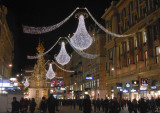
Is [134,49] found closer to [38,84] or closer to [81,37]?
[81,37]

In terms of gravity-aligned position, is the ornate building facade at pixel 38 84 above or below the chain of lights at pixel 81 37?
below

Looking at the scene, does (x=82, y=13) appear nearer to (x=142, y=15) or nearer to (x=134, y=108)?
(x=134, y=108)

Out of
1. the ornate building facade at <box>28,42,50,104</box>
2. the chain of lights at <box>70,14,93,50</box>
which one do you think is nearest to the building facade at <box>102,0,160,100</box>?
the chain of lights at <box>70,14,93,50</box>

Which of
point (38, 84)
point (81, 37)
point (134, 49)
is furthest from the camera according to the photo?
point (38, 84)

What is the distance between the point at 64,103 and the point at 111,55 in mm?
17081

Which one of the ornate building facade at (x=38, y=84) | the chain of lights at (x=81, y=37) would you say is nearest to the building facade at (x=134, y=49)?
the chain of lights at (x=81, y=37)

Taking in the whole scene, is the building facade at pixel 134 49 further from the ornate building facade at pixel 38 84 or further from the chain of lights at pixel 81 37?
the ornate building facade at pixel 38 84

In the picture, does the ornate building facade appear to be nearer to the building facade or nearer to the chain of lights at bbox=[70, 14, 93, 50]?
the building facade

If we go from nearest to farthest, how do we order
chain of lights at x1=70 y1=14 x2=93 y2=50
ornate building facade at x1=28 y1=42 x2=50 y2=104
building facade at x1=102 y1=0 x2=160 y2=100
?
chain of lights at x1=70 y1=14 x2=93 y2=50, building facade at x1=102 y1=0 x2=160 y2=100, ornate building facade at x1=28 y1=42 x2=50 y2=104

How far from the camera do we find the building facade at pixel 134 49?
36.9m

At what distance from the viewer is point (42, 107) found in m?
21.9

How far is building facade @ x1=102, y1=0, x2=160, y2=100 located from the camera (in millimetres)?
36938

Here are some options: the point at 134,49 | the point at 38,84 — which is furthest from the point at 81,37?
the point at 38,84

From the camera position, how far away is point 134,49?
45.2 metres
